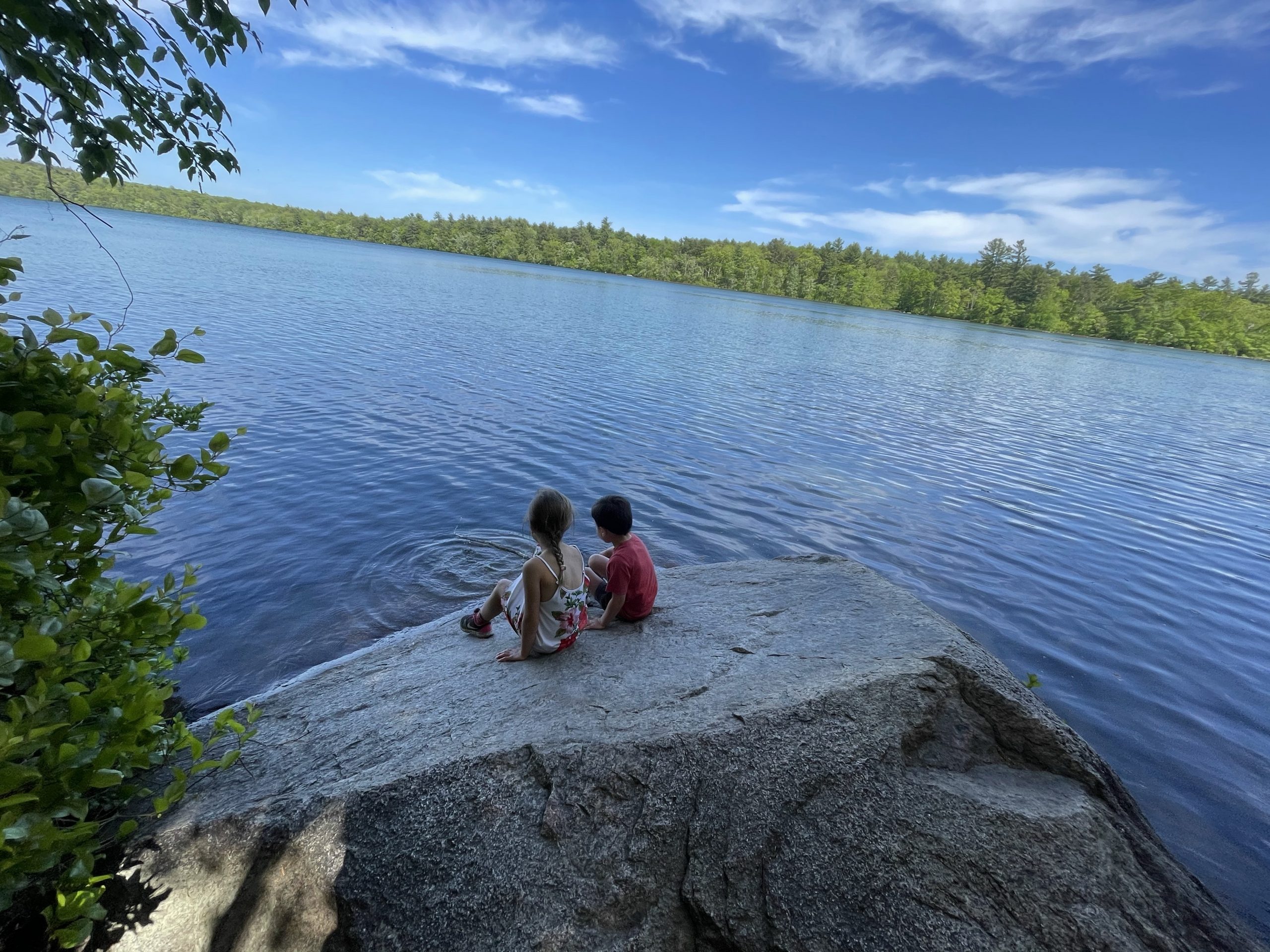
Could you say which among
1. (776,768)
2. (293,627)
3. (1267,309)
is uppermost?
(1267,309)

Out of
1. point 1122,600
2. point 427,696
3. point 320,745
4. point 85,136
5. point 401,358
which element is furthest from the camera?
point 401,358

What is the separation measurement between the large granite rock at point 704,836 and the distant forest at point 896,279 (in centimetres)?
13665

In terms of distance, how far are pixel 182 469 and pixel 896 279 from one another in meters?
189

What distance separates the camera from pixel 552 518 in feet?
16.5

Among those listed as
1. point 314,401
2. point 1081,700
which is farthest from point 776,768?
point 314,401

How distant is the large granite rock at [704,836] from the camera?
284cm

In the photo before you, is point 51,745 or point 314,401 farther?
point 314,401

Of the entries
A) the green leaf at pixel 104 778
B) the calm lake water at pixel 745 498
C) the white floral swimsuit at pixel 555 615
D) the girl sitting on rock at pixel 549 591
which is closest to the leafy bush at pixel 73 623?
the green leaf at pixel 104 778

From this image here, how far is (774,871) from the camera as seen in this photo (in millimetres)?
3002

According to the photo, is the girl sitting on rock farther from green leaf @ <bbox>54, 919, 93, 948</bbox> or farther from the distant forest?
the distant forest

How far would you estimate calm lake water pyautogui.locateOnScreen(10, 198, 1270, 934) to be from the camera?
23.9ft

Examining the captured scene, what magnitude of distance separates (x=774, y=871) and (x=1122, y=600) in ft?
33.6

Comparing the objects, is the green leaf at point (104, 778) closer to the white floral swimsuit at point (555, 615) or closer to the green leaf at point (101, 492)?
the green leaf at point (101, 492)

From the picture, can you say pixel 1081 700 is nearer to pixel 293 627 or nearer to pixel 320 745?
pixel 320 745
